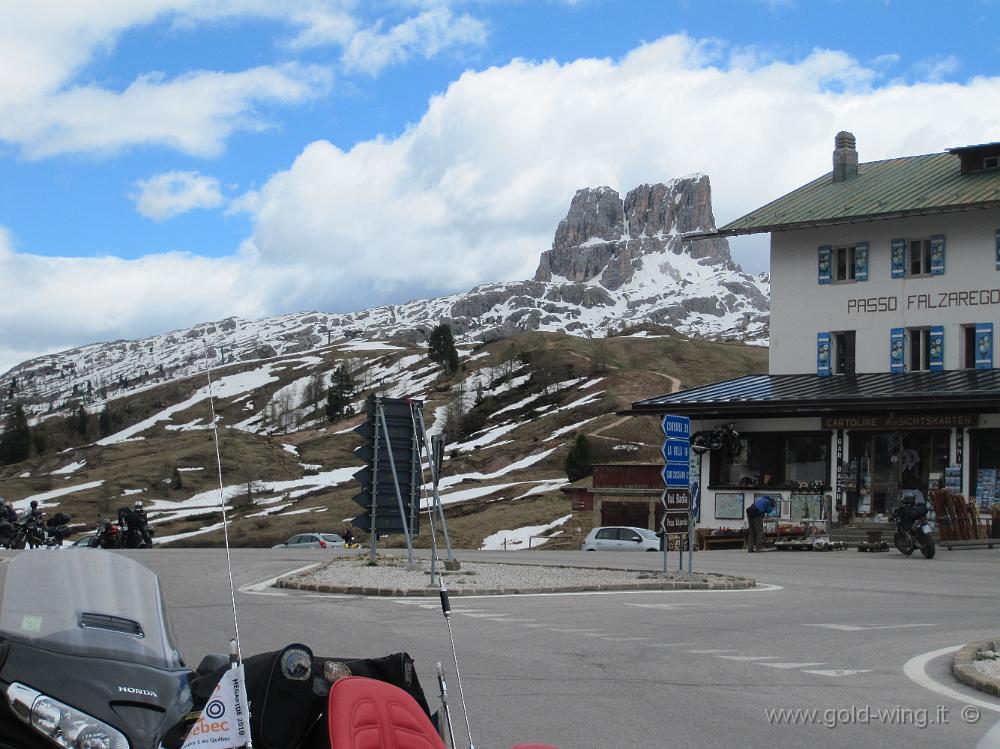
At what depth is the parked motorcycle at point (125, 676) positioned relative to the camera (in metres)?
3.89

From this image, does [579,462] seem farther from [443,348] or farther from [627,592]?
[443,348]

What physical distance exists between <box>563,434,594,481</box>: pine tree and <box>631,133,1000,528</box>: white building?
2538 cm

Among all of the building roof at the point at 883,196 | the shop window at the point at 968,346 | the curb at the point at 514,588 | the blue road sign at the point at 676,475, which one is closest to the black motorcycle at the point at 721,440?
the shop window at the point at 968,346

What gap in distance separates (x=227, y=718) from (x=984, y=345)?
129 feet

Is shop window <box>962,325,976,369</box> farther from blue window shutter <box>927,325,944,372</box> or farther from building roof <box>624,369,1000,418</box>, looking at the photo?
blue window shutter <box>927,325,944,372</box>

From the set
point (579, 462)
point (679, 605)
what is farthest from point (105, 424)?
point (679, 605)

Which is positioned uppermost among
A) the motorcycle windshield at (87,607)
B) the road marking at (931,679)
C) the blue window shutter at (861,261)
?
the blue window shutter at (861,261)

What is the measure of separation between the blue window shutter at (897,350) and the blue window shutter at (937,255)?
2.30 metres

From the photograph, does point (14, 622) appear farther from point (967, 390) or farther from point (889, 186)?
point (889, 186)

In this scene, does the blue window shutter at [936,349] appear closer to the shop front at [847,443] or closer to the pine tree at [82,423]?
the shop front at [847,443]

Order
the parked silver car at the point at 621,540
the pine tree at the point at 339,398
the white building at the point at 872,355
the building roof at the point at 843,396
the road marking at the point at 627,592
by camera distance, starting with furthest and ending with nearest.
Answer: the pine tree at the point at 339,398 → the parked silver car at the point at 621,540 → the white building at the point at 872,355 → the building roof at the point at 843,396 → the road marking at the point at 627,592

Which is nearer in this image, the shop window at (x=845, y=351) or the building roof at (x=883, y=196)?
the building roof at (x=883, y=196)

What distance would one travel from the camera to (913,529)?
2780 centimetres

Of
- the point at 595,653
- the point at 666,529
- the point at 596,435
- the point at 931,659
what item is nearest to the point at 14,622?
the point at 595,653
